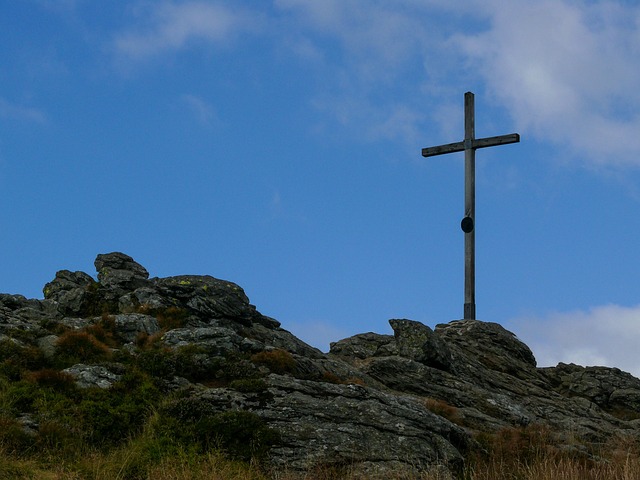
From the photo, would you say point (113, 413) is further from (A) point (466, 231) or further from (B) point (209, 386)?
(A) point (466, 231)

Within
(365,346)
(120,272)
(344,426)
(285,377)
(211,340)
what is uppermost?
(120,272)

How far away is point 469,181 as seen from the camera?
33.7m

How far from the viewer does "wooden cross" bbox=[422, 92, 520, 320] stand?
109 ft

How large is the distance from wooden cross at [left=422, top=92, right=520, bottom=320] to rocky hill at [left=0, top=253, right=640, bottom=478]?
Result: 1481 millimetres

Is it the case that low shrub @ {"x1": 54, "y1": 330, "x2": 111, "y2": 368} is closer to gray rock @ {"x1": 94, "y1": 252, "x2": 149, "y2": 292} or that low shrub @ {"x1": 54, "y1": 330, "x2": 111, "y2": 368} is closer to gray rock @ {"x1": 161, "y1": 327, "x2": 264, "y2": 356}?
gray rock @ {"x1": 161, "y1": 327, "x2": 264, "y2": 356}

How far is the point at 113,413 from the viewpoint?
57.7 feet

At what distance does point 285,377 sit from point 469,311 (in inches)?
622

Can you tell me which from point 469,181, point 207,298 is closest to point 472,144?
point 469,181

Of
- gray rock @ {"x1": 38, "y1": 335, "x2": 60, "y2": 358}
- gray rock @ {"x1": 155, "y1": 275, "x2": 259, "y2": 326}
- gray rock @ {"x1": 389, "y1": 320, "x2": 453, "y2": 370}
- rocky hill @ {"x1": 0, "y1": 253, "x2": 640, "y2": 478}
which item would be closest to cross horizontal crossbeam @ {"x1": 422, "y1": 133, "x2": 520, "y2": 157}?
rocky hill @ {"x1": 0, "y1": 253, "x2": 640, "y2": 478}

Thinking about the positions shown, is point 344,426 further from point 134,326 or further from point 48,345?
point 48,345

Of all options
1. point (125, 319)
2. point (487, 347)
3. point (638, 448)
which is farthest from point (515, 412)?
point (125, 319)

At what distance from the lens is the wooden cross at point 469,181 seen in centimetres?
3316

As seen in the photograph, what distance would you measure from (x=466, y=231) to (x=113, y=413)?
19506 mm

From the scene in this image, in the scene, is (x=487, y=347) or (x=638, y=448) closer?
(x=638, y=448)
